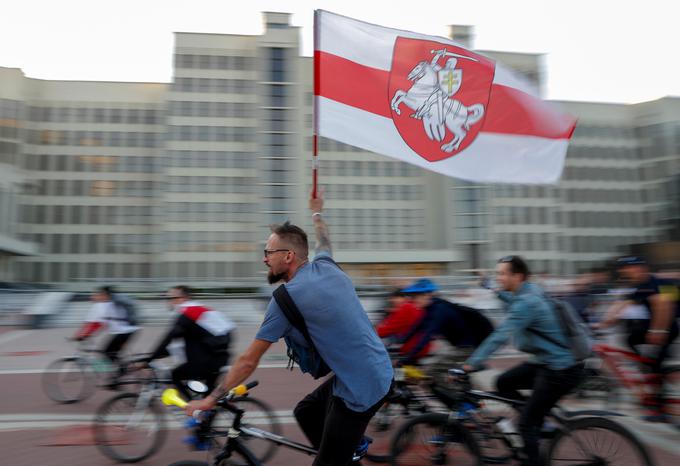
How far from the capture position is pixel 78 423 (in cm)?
695

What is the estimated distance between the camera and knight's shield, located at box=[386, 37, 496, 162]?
220 inches

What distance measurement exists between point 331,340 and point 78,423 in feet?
17.8

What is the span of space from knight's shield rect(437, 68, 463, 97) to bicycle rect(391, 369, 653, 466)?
274 cm

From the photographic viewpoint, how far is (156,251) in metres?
64.8

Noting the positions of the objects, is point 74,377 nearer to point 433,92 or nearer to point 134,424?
point 134,424

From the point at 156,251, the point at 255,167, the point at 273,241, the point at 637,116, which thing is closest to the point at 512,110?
the point at 273,241

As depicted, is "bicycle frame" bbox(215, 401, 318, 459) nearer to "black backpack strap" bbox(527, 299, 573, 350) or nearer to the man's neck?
the man's neck

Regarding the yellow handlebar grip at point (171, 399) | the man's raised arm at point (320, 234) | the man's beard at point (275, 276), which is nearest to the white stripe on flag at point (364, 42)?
the man's raised arm at point (320, 234)

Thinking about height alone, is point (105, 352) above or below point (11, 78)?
below

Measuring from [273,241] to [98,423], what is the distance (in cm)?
341

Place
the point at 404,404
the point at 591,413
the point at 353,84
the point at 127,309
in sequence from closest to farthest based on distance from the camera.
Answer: the point at 591,413 → the point at 353,84 → the point at 404,404 → the point at 127,309

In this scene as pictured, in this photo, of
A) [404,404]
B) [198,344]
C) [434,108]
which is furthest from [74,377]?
[434,108]

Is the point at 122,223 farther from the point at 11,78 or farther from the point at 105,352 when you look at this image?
the point at 105,352

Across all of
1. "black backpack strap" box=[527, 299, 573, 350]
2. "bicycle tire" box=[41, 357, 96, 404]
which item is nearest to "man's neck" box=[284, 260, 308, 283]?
"black backpack strap" box=[527, 299, 573, 350]
